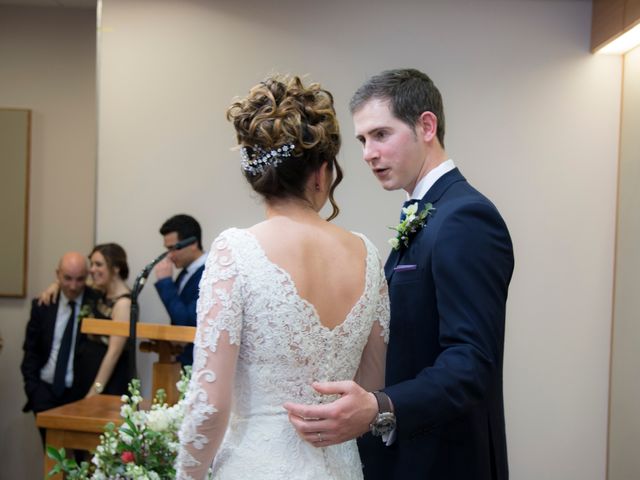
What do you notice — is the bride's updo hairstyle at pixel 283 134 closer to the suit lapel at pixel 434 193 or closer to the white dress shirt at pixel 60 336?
the suit lapel at pixel 434 193

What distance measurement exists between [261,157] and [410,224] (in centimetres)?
48

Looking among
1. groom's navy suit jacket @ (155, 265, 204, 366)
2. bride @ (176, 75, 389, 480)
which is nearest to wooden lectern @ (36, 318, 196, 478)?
groom's navy suit jacket @ (155, 265, 204, 366)

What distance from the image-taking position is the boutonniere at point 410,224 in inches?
76.2

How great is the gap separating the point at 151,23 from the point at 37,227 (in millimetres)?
1814

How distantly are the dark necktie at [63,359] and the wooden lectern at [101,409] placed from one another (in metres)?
1.20

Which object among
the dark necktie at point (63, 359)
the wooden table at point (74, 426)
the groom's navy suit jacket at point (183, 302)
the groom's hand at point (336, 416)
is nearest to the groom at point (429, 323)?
the groom's hand at point (336, 416)

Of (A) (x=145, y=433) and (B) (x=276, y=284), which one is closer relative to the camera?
(B) (x=276, y=284)

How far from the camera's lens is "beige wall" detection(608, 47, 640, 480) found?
397cm

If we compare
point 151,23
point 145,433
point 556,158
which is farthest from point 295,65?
point 145,433

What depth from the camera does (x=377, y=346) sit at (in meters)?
1.85

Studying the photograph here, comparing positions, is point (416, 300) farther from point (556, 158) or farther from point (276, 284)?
point (556, 158)

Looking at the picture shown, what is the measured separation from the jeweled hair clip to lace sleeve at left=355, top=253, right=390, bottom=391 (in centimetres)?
36

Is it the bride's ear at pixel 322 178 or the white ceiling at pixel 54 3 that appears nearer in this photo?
the bride's ear at pixel 322 178

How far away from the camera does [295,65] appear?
14.4ft
